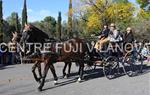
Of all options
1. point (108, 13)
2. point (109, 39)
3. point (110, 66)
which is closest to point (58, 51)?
point (110, 66)

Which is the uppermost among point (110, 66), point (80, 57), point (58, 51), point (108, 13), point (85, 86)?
point (108, 13)

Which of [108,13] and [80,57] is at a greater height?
[108,13]

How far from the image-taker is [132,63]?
17.6m

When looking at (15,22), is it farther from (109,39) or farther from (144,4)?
Answer: (109,39)

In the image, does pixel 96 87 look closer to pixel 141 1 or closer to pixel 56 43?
pixel 56 43

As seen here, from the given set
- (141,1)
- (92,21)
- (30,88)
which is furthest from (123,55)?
(92,21)

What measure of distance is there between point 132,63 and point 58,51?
4.20 meters

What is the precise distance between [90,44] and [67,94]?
15.1 feet

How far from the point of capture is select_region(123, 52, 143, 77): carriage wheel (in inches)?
671

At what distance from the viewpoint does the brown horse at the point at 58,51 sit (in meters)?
13.8

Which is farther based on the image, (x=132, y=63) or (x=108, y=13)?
(x=108, y=13)

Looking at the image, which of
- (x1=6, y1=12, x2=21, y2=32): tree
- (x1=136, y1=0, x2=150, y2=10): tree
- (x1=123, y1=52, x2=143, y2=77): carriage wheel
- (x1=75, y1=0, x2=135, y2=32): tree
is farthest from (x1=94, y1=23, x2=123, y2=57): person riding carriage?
(x1=75, y1=0, x2=135, y2=32): tree

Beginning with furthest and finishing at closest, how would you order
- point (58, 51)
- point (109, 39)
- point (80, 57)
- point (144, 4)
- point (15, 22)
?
point (15, 22) < point (144, 4) < point (109, 39) < point (80, 57) < point (58, 51)

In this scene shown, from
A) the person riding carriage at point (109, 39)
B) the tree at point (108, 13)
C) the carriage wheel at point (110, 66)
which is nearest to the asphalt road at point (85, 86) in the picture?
the carriage wheel at point (110, 66)
